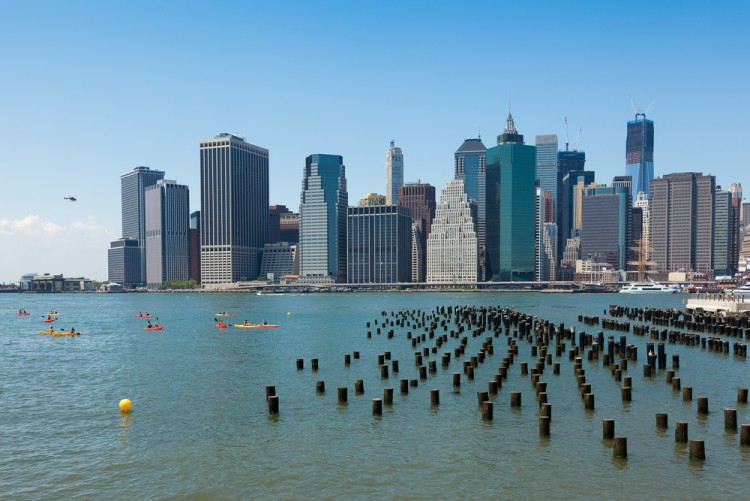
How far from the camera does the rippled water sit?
84.7 feet

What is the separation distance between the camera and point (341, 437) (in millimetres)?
32375

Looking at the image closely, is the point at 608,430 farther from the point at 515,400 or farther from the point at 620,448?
the point at 515,400

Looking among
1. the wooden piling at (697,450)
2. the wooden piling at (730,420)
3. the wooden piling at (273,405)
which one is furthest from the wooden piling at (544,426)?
the wooden piling at (273,405)

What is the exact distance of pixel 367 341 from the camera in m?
77.9

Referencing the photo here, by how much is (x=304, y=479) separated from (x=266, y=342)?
2054 inches

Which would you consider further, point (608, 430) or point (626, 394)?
point (626, 394)

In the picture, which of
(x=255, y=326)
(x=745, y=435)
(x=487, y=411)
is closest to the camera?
(x=745, y=435)

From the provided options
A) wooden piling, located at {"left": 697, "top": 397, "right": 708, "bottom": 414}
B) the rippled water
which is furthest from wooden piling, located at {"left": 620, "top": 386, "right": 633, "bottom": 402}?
wooden piling, located at {"left": 697, "top": 397, "right": 708, "bottom": 414}

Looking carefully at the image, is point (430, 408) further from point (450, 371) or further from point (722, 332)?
point (722, 332)

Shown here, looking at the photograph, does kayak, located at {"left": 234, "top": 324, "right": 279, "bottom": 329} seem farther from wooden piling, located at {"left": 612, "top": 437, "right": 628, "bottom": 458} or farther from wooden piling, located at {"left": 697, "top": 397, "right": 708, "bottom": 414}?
wooden piling, located at {"left": 612, "top": 437, "right": 628, "bottom": 458}

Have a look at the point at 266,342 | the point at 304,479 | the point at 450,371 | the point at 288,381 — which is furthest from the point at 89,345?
→ the point at 304,479

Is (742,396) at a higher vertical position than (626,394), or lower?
higher

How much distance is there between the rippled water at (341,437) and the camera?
2583cm

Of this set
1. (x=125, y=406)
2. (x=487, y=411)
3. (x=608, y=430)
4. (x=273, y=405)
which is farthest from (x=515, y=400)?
(x=125, y=406)
